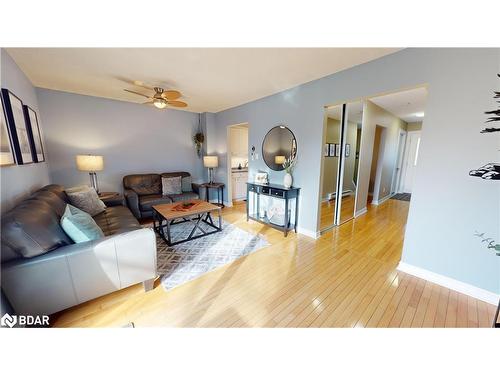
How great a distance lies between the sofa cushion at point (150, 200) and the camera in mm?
3393

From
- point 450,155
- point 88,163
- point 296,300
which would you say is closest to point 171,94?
point 88,163

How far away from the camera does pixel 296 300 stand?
165cm

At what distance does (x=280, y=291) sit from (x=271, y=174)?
215cm

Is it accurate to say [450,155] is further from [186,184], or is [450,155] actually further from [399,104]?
[186,184]

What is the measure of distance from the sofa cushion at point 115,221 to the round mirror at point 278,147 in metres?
2.37

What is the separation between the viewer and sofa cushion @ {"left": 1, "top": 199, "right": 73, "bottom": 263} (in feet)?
3.92

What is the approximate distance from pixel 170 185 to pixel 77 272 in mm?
2631

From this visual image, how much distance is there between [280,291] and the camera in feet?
5.79

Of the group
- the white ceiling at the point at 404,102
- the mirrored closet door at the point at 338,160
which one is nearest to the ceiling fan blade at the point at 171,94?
the white ceiling at the point at 404,102

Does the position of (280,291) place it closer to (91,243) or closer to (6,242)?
(91,243)

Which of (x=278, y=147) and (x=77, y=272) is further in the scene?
(x=278, y=147)

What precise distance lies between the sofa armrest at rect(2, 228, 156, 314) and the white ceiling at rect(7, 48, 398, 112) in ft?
6.19

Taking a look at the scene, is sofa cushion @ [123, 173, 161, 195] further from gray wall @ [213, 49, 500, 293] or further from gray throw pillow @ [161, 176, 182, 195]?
gray wall @ [213, 49, 500, 293]

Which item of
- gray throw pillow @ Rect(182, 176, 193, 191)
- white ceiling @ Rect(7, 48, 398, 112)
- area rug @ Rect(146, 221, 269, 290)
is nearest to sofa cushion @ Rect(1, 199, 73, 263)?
area rug @ Rect(146, 221, 269, 290)
